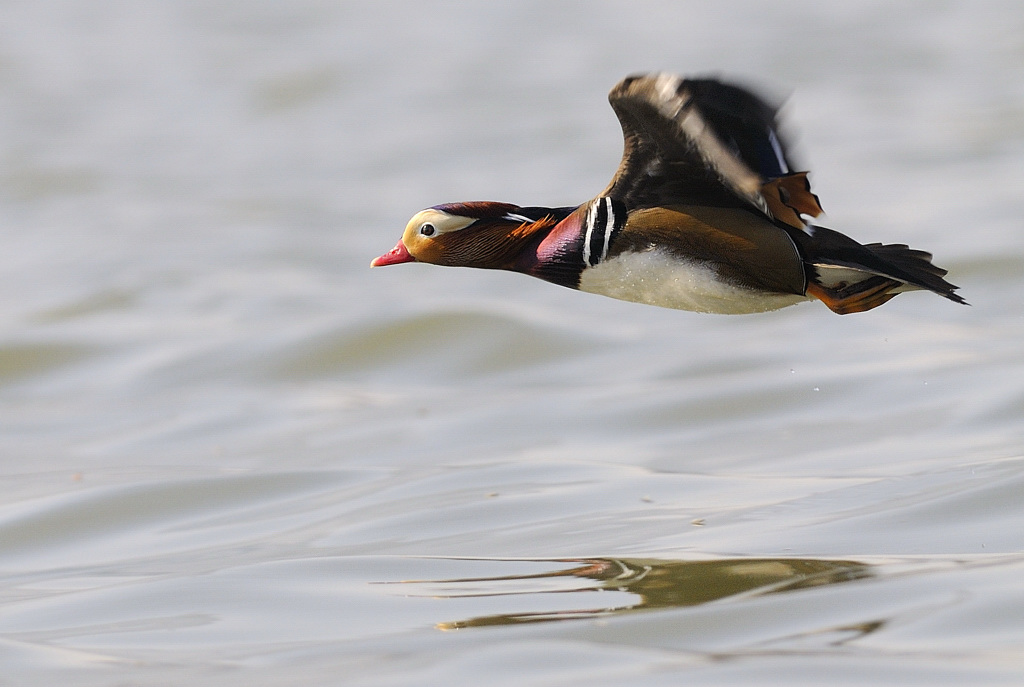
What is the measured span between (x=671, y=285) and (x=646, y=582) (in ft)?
3.07

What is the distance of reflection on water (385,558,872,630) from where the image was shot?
4.78m

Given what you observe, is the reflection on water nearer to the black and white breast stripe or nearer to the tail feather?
the tail feather

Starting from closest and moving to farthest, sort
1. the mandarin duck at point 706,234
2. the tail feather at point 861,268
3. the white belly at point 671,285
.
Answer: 1. the mandarin duck at point 706,234
2. the tail feather at point 861,268
3. the white belly at point 671,285

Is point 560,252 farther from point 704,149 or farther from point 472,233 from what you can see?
point 704,149

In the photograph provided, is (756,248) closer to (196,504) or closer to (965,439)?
(965,439)

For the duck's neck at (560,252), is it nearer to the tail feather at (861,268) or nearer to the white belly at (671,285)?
the white belly at (671,285)

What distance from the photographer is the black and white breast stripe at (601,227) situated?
203 inches

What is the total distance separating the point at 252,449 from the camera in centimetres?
840

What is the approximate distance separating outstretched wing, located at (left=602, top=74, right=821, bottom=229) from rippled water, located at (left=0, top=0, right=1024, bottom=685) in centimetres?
21

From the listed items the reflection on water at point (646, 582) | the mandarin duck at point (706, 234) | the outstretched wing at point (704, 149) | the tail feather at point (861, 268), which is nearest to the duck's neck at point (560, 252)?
the mandarin duck at point (706, 234)

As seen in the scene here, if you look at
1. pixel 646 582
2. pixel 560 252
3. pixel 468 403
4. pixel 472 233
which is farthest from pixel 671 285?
pixel 468 403

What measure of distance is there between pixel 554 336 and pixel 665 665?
629cm

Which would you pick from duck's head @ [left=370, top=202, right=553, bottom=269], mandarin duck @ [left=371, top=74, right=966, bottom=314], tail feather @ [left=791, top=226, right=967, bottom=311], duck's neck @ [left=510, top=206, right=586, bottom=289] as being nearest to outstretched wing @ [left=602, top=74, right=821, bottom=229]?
mandarin duck @ [left=371, top=74, right=966, bottom=314]

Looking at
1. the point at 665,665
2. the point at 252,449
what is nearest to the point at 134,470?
the point at 252,449
